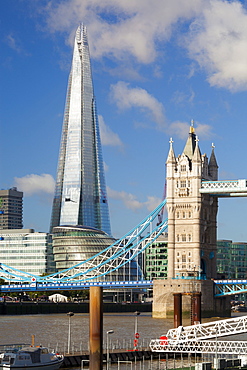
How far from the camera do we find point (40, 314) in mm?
→ 131625

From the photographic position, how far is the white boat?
49.6m

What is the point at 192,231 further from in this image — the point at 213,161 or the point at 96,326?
the point at 96,326

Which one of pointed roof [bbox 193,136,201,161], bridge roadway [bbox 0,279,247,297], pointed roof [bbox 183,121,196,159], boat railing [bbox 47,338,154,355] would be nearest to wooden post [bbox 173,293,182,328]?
boat railing [bbox 47,338,154,355]

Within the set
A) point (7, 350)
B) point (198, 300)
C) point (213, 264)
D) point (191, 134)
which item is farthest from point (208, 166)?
point (7, 350)

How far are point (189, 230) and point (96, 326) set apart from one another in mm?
84624

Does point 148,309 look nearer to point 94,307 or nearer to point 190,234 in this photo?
point 190,234

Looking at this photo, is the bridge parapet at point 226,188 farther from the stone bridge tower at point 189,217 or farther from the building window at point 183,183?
the building window at point 183,183

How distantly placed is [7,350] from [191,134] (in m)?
87.5

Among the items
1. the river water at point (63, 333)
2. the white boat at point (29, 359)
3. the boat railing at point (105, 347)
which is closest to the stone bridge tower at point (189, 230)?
the river water at point (63, 333)

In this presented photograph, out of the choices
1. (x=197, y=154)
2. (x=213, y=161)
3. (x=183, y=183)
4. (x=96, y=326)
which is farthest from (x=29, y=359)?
(x=213, y=161)

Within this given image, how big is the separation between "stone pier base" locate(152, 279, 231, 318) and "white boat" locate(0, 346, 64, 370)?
70979 millimetres

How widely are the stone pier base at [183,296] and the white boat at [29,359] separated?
70979 mm

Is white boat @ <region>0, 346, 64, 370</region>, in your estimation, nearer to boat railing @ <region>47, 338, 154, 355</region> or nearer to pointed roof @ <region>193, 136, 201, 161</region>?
boat railing @ <region>47, 338, 154, 355</region>

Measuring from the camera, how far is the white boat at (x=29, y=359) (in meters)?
49.6
